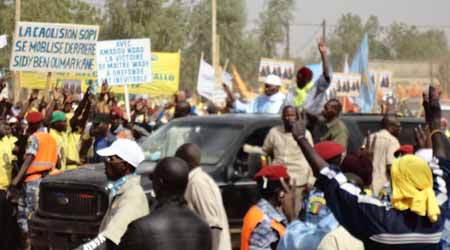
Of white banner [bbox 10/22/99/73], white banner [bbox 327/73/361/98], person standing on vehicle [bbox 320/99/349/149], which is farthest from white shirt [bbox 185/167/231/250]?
white banner [bbox 327/73/361/98]

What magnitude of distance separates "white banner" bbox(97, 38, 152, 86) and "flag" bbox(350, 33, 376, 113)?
10.0 meters

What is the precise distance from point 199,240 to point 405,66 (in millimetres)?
67059

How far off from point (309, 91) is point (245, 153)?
915 millimetres

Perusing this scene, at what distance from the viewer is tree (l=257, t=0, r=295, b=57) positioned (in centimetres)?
7994

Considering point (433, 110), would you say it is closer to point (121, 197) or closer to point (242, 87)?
point (121, 197)

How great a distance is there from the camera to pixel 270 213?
6.59m

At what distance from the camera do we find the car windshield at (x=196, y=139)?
37.0 feet

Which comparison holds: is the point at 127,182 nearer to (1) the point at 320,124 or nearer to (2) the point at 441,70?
(1) the point at 320,124

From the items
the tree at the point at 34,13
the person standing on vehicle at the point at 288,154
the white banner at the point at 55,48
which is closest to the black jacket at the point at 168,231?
the person standing on vehicle at the point at 288,154

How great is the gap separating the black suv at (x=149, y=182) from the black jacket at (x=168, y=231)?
195 inches

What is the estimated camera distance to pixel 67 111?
15.5m

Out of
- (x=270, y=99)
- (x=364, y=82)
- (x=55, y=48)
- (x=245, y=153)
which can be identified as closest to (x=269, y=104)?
(x=270, y=99)

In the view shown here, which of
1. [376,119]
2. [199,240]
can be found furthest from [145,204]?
[376,119]

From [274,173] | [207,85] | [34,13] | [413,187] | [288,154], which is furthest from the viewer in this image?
[34,13]
